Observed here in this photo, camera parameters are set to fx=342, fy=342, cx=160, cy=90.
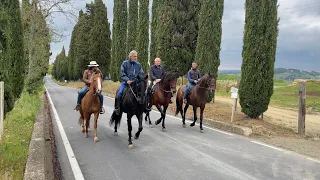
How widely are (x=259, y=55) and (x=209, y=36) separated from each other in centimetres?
806

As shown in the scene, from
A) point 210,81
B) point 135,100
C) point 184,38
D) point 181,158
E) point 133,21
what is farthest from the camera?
point 133,21

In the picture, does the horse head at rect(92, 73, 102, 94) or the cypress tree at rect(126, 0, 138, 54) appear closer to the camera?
the horse head at rect(92, 73, 102, 94)

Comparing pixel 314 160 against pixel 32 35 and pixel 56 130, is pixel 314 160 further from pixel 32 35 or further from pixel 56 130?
pixel 32 35

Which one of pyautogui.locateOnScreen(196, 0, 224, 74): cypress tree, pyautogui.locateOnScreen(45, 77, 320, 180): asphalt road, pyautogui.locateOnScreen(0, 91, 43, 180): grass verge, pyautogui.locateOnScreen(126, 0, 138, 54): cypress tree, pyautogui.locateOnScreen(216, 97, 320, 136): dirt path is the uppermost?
pyautogui.locateOnScreen(126, 0, 138, 54): cypress tree

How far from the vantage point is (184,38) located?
27969 mm

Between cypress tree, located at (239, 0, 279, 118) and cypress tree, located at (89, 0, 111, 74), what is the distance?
127 feet

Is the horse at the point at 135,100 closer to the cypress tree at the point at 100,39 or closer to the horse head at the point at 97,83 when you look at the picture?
the horse head at the point at 97,83

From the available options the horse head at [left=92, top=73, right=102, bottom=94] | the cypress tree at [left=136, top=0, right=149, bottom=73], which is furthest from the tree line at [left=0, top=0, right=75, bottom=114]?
the cypress tree at [left=136, top=0, right=149, bottom=73]

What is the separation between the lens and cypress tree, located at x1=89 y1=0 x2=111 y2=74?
167ft

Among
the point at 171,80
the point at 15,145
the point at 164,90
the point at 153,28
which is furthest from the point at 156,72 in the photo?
the point at 153,28

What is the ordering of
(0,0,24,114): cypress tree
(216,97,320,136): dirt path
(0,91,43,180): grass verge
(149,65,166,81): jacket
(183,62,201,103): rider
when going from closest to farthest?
1. (0,91,43,180): grass verge
2. (0,0,24,114): cypress tree
3. (149,65,166,81): jacket
4. (183,62,201,103): rider
5. (216,97,320,136): dirt path

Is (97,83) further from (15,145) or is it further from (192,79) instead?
(192,79)

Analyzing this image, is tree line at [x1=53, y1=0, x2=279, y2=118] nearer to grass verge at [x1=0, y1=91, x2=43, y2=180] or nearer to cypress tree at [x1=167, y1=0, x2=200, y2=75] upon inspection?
cypress tree at [x1=167, y1=0, x2=200, y2=75]

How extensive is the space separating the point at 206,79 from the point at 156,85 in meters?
2.00
